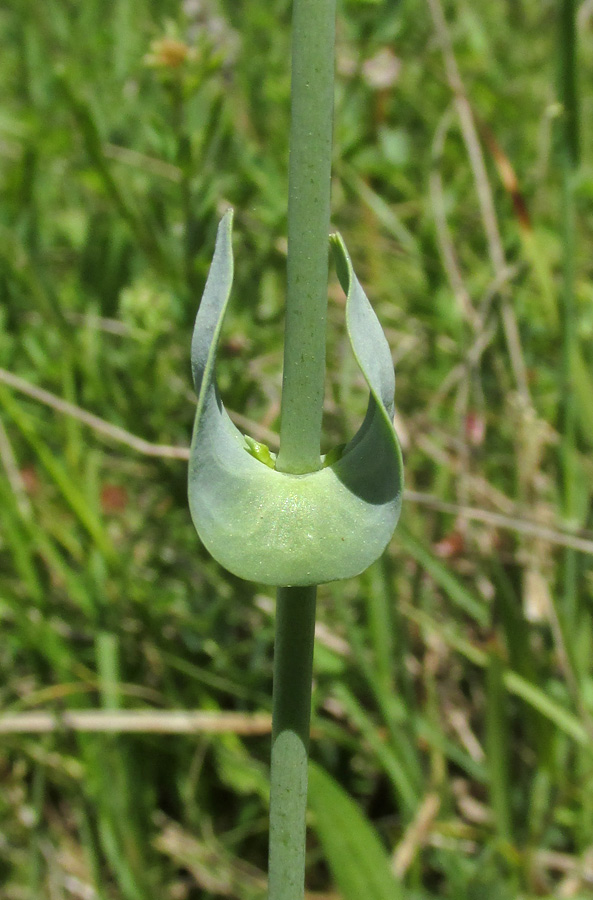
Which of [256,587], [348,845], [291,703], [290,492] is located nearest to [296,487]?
[290,492]

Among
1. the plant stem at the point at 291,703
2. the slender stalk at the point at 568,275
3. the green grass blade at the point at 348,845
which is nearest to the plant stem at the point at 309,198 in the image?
the plant stem at the point at 291,703

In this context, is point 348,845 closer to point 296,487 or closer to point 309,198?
point 296,487

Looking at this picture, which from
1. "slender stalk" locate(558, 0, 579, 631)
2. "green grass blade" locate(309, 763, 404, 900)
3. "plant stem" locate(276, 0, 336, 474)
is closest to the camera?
"plant stem" locate(276, 0, 336, 474)

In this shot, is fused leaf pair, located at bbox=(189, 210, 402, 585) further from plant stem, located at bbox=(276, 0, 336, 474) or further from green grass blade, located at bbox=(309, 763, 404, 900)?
green grass blade, located at bbox=(309, 763, 404, 900)

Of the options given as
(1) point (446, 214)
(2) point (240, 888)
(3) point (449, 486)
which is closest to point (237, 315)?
(3) point (449, 486)

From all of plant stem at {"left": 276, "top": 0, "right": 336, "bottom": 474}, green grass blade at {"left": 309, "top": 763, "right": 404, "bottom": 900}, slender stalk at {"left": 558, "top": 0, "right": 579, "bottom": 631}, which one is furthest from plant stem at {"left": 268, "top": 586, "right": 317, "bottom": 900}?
slender stalk at {"left": 558, "top": 0, "right": 579, "bottom": 631}

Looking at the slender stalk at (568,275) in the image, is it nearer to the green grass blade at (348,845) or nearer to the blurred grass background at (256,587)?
the blurred grass background at (256,587)

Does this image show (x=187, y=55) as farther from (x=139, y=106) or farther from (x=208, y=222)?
(x=139, y=106)
